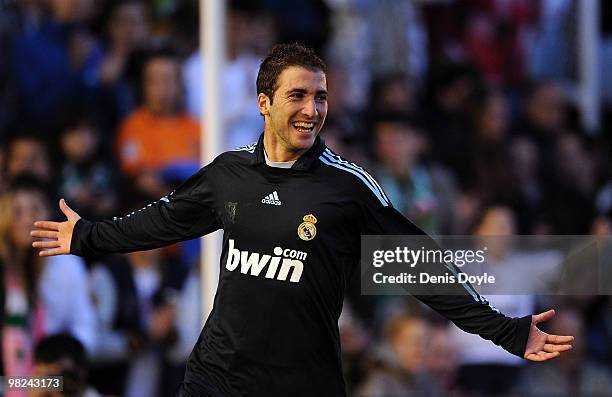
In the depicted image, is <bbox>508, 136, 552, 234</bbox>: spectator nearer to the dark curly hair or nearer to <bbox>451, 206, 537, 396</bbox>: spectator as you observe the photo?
<bbox>451, 206, 537, 396</bbox>: spectator

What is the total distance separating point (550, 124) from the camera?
11.4m

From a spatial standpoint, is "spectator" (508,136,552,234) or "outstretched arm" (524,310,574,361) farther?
"spectator" (508,136,552,234)

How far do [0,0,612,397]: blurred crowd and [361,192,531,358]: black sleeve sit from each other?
2.38 metres

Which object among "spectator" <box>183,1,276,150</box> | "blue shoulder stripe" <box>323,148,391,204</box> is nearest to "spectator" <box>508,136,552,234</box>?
Result: "spectator" <box>183,1,276,150</box>

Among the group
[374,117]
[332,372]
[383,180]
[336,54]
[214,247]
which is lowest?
[332,372]

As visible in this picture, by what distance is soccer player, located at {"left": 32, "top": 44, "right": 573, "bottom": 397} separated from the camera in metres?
5.07

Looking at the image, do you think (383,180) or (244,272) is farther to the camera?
(383,180)

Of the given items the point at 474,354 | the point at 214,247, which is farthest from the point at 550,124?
the point at 214,247

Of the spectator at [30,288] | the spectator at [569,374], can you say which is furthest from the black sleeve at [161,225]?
the spectator at [569,374]

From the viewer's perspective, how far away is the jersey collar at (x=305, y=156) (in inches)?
204

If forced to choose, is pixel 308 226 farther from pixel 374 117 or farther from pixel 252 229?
pixel 374 117

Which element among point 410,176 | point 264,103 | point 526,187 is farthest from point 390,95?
point 264,103

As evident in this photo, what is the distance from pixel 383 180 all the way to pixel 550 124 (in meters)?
2.69

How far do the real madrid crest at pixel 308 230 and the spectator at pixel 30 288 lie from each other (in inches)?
121
